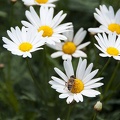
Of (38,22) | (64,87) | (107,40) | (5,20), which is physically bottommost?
(64,87)

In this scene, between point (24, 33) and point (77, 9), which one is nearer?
point (24, 33)

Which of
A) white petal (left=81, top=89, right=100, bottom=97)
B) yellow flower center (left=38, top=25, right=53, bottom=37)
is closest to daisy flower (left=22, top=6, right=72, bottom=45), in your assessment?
yellow flower center (left=38, top=25, right=53, bottom=37)

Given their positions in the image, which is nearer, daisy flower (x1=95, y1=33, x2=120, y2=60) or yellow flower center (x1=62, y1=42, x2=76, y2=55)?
daisy flower (x1=95, y1=33, x2=120, y2=60)

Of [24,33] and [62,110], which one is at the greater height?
[24,33]

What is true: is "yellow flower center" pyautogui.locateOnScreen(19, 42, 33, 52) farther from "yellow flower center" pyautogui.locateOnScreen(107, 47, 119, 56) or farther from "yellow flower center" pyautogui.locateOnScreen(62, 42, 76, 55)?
"yellow flower center" pyautogui.locateOnScreen(107, 47, 119, 56)

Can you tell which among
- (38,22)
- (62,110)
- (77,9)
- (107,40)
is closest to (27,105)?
(62,110)

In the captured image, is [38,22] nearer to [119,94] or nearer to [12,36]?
[12,36]

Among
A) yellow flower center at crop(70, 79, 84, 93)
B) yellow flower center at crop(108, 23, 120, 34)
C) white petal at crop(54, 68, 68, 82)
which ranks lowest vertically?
yellow flower center at crop(70, 79, 84, 93)

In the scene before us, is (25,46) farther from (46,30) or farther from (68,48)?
(68,48)

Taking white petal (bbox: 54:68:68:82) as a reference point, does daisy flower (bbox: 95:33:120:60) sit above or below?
above
